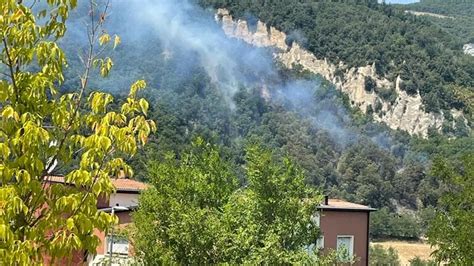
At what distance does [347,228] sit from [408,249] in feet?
106

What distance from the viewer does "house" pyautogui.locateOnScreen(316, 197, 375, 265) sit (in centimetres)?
2459

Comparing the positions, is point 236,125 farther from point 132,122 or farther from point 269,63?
point 132,122

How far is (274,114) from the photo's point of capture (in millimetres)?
99875

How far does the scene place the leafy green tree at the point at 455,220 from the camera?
9438 millimetres

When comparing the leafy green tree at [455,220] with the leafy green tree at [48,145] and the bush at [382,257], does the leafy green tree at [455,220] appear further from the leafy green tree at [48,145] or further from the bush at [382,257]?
the bush at [382,257]

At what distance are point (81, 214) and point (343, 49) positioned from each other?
125538 mm

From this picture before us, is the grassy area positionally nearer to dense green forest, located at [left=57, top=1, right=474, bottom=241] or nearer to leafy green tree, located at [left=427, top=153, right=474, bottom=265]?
dense green forest, located at [left=57, top=1, right=474, bottom=241]

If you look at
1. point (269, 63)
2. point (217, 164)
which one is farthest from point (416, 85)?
point (217, 164)

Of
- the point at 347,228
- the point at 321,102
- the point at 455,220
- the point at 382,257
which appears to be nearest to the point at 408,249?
the point at 382,257

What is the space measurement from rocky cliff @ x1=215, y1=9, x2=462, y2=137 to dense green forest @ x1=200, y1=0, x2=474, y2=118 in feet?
4.12

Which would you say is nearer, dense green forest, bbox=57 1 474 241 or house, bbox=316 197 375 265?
house, bbox=316 197 375 265

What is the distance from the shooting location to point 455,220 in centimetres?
998

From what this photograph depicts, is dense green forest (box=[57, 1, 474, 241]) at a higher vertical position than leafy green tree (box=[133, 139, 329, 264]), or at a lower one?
higher

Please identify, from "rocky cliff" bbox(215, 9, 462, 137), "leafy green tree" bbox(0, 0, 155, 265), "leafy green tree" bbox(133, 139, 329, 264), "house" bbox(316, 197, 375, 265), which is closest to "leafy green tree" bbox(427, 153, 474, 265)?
"leafy green tree" bbox(133, 139, 329, 264)
